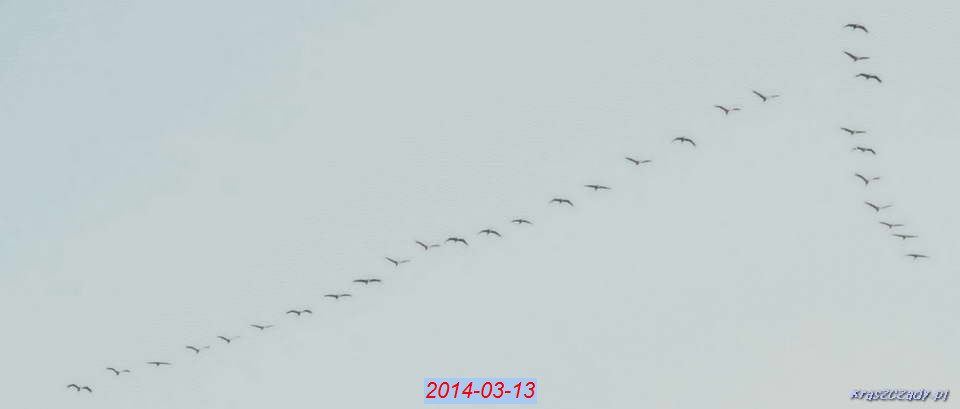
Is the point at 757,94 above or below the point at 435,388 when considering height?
above

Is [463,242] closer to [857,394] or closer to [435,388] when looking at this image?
[435,388]

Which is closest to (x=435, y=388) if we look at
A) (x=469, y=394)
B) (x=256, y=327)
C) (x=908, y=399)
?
(x=469, y=394)

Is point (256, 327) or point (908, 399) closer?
point (908, 399)

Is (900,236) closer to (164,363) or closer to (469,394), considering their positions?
(469,394)

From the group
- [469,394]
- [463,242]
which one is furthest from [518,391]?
[463,242]

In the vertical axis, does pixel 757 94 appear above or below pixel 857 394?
above

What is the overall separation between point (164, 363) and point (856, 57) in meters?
33.8

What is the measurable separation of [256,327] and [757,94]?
26046mm

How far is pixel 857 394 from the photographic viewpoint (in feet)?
398

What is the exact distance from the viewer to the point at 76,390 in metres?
130

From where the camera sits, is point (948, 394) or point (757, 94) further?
point (757, 94)

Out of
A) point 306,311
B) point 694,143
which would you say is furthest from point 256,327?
point 694,143

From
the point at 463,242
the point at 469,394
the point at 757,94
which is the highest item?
the point at 757,94

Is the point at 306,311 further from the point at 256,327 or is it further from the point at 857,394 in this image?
the point at 857,394
